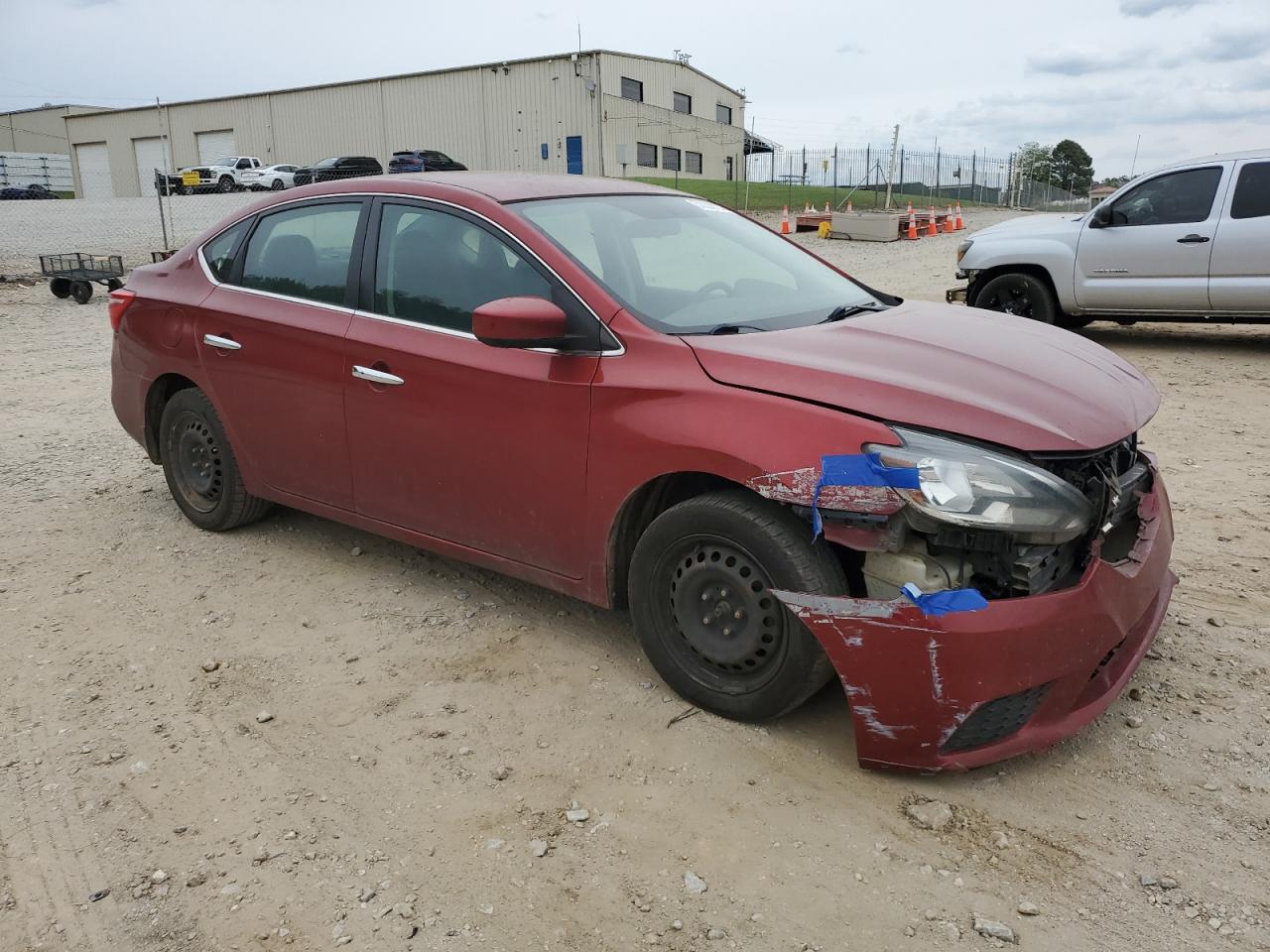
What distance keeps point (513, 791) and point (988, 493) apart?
1.56 meters

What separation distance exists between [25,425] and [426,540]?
15.8ft

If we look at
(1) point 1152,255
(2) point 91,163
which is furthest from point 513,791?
(2) point 91,163

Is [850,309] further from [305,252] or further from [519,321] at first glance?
[305,252]

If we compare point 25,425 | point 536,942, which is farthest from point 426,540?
point 25,425

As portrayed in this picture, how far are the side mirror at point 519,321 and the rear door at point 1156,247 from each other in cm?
774

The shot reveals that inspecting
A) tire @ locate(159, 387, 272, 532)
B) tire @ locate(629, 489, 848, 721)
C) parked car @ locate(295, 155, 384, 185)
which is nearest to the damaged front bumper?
tire @ locate(629, 489, 848, 721)

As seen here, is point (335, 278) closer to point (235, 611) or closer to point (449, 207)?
point (449, 207)

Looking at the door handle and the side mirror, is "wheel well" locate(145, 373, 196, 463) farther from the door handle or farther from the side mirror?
the side mirror

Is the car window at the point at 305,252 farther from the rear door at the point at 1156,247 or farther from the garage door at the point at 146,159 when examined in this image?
the garage door at the point at 146,159

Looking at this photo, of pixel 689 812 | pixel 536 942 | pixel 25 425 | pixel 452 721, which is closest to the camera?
pixel 536 942

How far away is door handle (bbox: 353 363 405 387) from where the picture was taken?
149 inches

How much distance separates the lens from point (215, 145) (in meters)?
52.5

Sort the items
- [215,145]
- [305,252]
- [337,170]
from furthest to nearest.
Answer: [215,145] < [337,170] < [305,252]

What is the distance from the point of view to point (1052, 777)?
9.50ft
